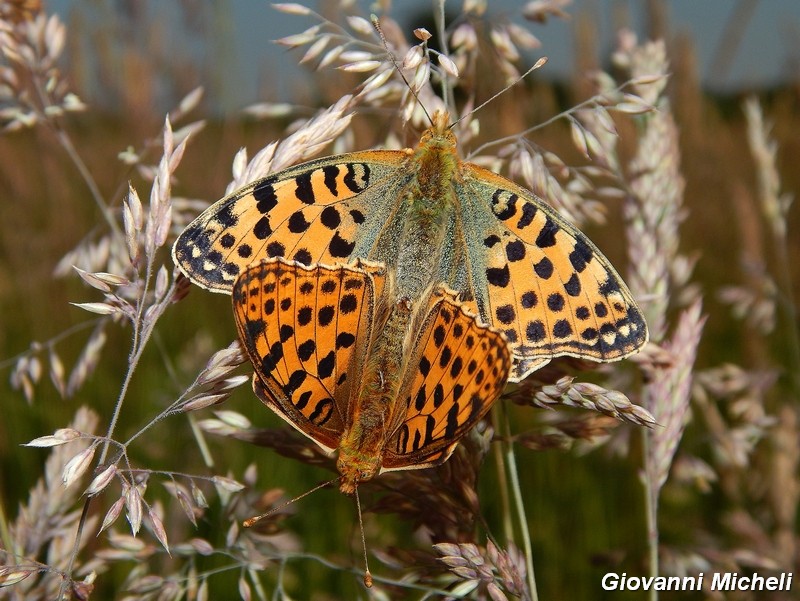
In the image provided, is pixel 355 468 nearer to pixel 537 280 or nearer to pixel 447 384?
pixel 447 384

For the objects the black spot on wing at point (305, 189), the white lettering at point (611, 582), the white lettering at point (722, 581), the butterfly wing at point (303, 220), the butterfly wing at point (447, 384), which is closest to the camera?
the butterfly wing at point (447, 384)

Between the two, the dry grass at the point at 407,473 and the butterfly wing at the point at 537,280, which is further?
the butterfly wing at the point at 537,280

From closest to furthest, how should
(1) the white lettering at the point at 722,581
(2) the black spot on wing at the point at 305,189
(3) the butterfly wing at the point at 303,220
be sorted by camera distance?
(3) the butterfly wing at the point at 303,220, (2) the black spot on wing at the point at 305,189, (1) the white lettering at the point at 722,581

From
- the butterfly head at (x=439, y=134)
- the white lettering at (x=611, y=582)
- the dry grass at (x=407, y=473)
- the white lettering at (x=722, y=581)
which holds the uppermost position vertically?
the butterfly head at (x=439, y=134)

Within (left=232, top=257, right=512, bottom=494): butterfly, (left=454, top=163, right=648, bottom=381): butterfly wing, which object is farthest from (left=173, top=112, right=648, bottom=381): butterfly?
(left=232, top=257, right=512, bottom=494): butterfly

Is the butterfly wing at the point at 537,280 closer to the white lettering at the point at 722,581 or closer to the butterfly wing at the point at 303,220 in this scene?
the butterfly wing at the point at 303,220

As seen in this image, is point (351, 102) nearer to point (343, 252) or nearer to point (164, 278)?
point (343, 252)

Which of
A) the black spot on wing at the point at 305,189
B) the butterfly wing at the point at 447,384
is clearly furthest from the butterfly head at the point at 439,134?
the butterfly wing at the point at 447,384
